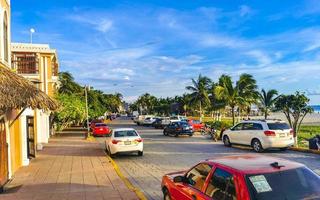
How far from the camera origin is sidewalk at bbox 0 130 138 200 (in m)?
10.9

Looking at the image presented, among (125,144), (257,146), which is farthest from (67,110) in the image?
(257,146)

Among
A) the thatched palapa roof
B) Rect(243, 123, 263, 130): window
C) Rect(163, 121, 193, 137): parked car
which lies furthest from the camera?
Rect(163, 121, 193, 137): parked car

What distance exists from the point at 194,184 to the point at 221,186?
0.94m

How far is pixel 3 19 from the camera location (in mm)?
15438

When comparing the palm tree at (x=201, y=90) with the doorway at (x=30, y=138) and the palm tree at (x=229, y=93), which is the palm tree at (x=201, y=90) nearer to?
the palm tree at (x=229, y=93)

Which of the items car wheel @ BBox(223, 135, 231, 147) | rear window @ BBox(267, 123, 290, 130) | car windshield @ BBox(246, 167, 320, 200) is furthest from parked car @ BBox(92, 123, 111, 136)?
car windshield @ BBox(246, 167, 320, 200)

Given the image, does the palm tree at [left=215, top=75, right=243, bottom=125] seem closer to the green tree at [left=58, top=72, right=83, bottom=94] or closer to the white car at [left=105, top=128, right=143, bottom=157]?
the green tree at [left=58, top=72, right=83, bottom=94]

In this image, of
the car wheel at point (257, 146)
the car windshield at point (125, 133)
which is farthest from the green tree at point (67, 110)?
the car wheel at point (257, 146)

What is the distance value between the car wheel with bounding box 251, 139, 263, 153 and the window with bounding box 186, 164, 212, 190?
14.7 meters

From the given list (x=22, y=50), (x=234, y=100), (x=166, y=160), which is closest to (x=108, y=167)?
(x=166, y=160)

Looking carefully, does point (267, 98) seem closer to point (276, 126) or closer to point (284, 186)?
point (276, 126)

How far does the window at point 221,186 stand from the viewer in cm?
553

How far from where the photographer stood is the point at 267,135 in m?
20.5

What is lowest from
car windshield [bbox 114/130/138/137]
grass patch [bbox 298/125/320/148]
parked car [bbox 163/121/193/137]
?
grass patch [bbox 298/125/320/148]
